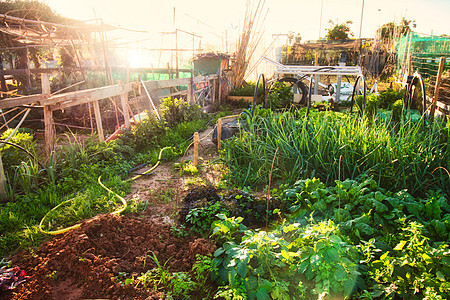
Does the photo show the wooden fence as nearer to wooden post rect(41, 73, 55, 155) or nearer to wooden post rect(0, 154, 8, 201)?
wooden post rect(41, 73, 55, 155)

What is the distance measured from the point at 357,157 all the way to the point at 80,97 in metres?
4.11

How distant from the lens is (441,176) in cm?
299

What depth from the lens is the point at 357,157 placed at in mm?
3498

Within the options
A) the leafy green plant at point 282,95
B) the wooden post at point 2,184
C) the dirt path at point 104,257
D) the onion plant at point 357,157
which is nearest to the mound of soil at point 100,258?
the dirt path at point 104,257

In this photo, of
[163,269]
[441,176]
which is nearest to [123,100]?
[163,269]

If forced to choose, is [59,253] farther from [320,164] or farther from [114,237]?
[320,164]

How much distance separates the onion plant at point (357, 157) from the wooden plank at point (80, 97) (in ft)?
8.16

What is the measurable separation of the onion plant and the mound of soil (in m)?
1.40

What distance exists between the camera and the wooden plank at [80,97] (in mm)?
4171

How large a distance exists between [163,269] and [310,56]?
1871cm

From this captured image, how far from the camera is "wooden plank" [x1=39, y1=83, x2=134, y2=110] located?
13.7ft

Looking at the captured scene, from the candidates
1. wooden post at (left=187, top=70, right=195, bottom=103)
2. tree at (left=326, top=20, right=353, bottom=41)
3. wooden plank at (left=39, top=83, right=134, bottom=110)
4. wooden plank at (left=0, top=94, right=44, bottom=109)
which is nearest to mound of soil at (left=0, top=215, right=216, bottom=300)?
wooden plank at (left=0, top=94, right=44, bottom=109)

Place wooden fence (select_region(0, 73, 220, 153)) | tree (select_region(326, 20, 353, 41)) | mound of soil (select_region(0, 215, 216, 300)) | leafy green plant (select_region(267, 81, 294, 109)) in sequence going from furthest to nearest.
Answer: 1. tree (select_region(326, 20, 353, 41))
2. leafy green plant (select_region(267, 81, 294, 109))
3. wooden fence (select_region(0, 73, 220, 153))
4. mound of soil (select_region(0, 215, 216, 300))

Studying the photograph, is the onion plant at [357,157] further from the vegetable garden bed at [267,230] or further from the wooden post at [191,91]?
the wooden post at [191,91]
